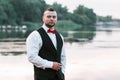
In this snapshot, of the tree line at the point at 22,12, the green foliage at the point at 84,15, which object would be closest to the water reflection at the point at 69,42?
the tree line at the point at 22,12

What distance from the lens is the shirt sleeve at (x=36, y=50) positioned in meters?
4.30

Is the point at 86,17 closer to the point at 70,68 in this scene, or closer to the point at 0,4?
the point at 0,4

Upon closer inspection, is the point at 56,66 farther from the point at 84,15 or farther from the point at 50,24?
the point at 84,15

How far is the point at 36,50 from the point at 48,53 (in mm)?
127

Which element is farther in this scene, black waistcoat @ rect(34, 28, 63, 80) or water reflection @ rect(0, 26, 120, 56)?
water reflection @ rect(0, 26, 120, 56)

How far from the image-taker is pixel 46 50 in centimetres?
435

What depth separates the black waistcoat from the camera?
4336 millimetres

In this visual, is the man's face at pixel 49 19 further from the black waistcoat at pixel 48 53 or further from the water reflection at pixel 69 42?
the water reflection at pixel 69 42

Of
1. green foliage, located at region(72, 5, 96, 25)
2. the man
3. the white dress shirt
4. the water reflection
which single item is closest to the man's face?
the man

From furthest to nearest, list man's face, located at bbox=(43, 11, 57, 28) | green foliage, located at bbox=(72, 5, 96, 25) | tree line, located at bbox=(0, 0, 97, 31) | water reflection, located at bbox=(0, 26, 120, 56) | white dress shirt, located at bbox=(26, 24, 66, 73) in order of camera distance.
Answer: green foliage, located at bbox=(72, 5, 96, 25), tree line, located at bbox=(0, 0, 97, 31), water reflection, located at bbox=(0, 26, 120, 56), man's face, located at bbox=(43, 11, 57, 28), white dress shirt, located at bbox=(26, 24, 66, 73)

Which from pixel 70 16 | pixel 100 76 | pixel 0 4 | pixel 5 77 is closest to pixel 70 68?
pixel 100 76

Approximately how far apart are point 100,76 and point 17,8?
9068 cm

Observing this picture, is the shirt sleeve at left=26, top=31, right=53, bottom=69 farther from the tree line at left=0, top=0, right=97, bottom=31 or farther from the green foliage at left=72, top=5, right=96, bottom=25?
the green foliage at left=72, top=5, right=96, bottom=25

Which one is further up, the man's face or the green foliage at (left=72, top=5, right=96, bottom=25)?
the man's face
